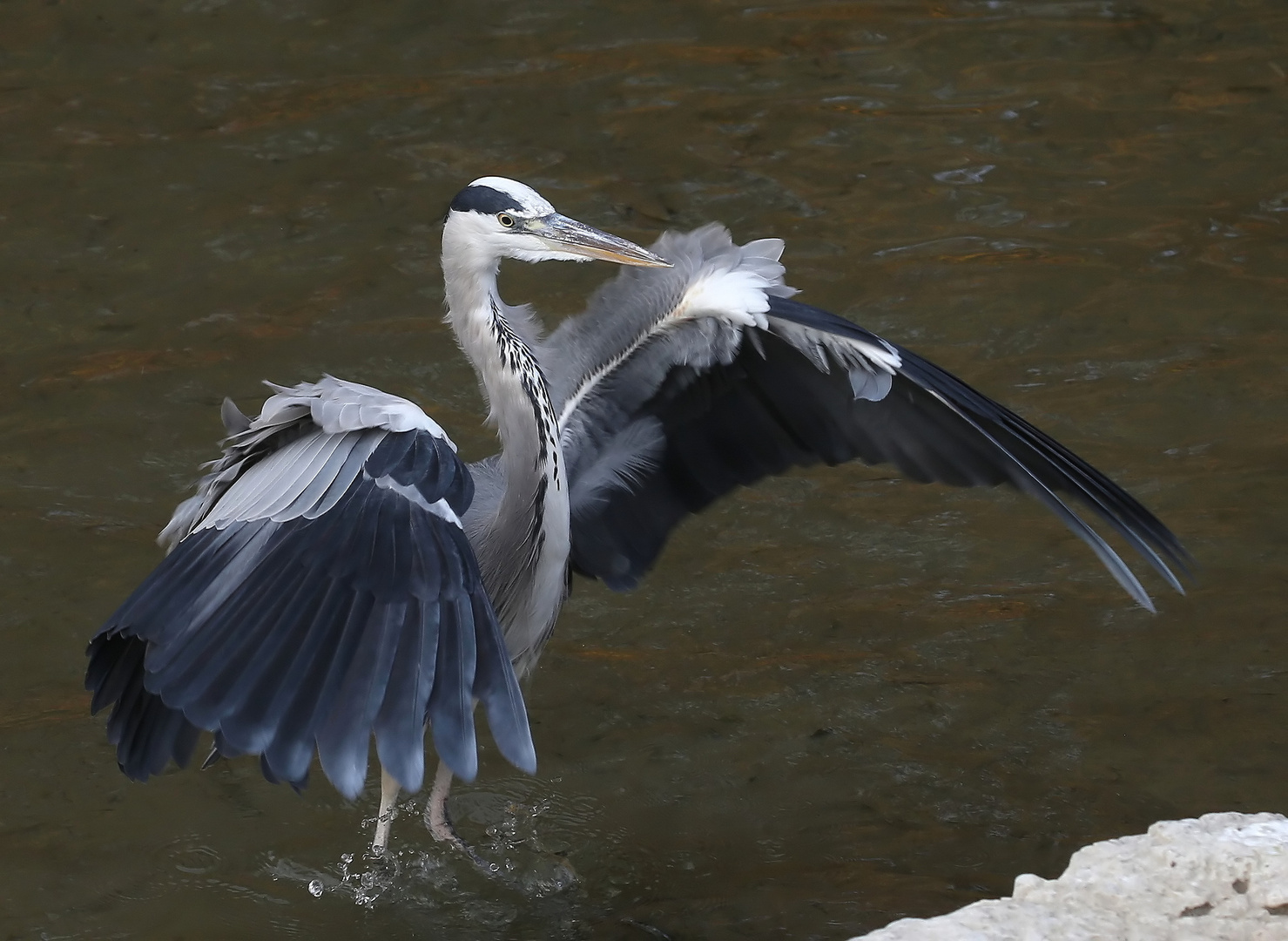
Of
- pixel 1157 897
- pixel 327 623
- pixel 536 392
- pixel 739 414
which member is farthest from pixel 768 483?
pixel 1157 897

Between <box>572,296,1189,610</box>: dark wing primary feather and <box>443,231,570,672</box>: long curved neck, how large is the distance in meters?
0.36

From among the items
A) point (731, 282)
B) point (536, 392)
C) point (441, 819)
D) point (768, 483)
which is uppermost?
point (731, 282)

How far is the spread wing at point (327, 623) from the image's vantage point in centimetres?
300

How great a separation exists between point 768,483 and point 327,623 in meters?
2.62

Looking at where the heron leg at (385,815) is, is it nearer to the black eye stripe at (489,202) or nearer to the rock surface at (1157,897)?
the black eye stripe at (489,202)

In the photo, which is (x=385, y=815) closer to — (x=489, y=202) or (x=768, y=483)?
(x=489, y=202)

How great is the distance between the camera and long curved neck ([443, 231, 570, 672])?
406cm

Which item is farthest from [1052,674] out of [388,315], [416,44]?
[416,44]

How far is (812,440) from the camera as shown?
454 cm

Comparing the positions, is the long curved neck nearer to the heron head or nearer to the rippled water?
the heron head

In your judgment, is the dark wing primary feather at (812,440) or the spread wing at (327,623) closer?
the spread wing at (327,623)

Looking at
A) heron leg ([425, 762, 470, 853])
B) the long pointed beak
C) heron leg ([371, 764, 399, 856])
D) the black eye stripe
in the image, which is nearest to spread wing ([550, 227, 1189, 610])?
the long pointed beak

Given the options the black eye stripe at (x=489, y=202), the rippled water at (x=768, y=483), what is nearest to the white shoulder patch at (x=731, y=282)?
the black eye stripe at (x=489, y=202)

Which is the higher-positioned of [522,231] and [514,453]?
[522,231]
